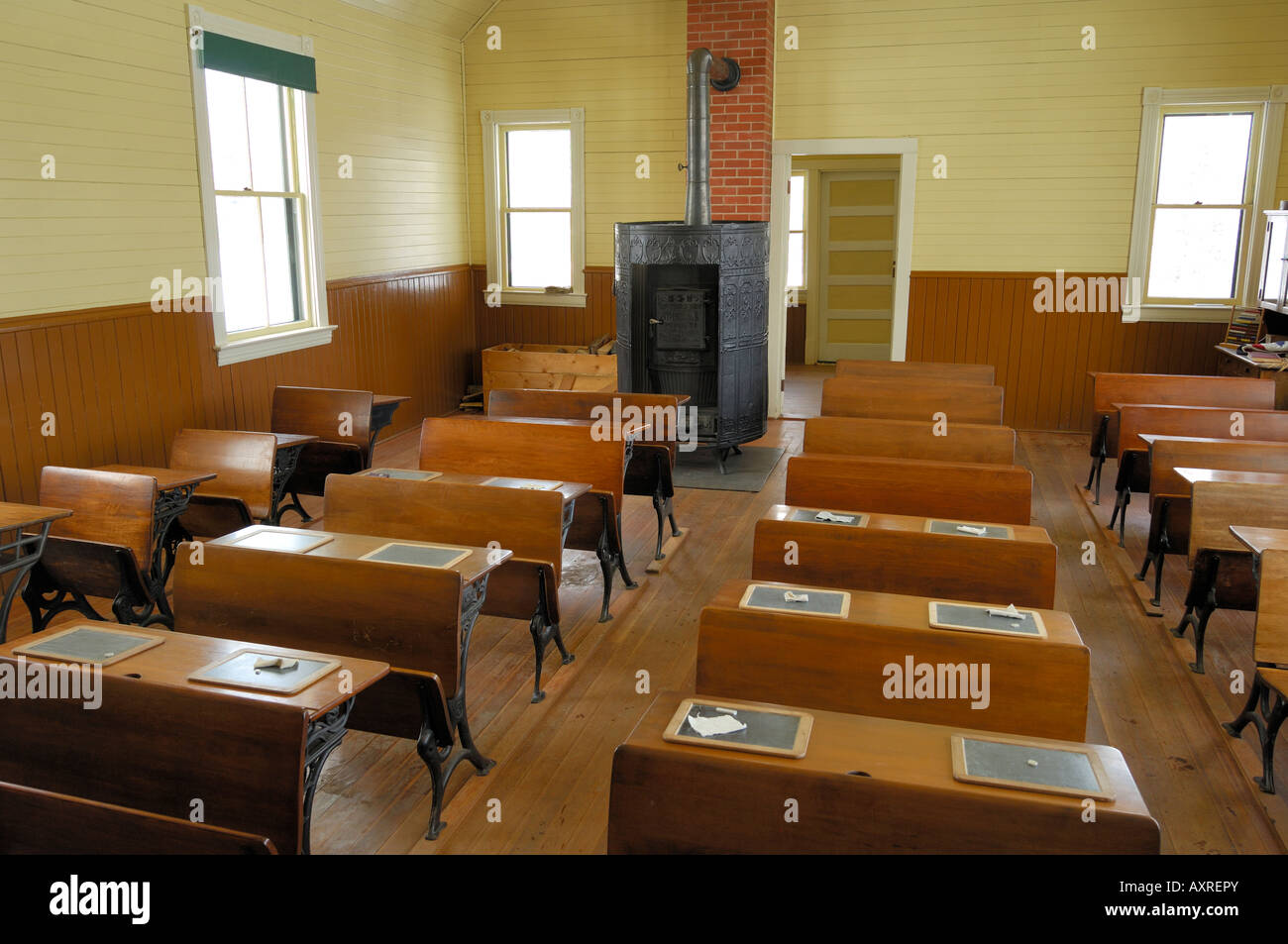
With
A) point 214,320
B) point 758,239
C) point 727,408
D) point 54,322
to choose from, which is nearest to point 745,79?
point 758,239

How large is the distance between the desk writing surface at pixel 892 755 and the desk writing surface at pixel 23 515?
→ 2.79m

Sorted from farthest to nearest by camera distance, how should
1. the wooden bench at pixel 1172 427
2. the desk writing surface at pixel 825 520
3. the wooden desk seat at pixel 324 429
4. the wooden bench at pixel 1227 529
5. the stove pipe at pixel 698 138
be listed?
1. the stove pipe at pixel 698 138
2. the wooden desk seat at pixel 324 429
3. the wooden bench at pixel 1172 427
4. the wooden bench at pixel 1227 529
5. the desk writing surface at pixel 825 520

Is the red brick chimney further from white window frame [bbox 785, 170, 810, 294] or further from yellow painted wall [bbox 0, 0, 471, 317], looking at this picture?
white window frame [bbox 785, 170, 810, 294]

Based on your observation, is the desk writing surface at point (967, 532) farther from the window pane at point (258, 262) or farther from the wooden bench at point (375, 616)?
the window pane at point (258, 262)

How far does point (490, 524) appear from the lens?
446cm

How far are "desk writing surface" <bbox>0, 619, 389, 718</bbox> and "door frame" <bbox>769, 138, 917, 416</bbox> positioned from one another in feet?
24.1

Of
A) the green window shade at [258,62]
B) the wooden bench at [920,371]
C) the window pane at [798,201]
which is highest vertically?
the green window shade at [258,62]

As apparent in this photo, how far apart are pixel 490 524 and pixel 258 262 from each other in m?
4.28

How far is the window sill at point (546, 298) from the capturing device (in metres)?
10.7

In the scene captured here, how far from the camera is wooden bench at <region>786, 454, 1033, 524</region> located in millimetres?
4586

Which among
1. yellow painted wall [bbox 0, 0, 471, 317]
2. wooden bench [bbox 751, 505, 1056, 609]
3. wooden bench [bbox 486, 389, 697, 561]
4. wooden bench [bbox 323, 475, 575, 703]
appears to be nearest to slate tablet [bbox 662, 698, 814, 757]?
wooden bench [bbox 751, 505, 1056, 609]

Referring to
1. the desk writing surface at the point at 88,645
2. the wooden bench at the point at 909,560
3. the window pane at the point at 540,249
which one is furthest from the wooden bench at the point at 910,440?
the window pane at the point at 540,249
